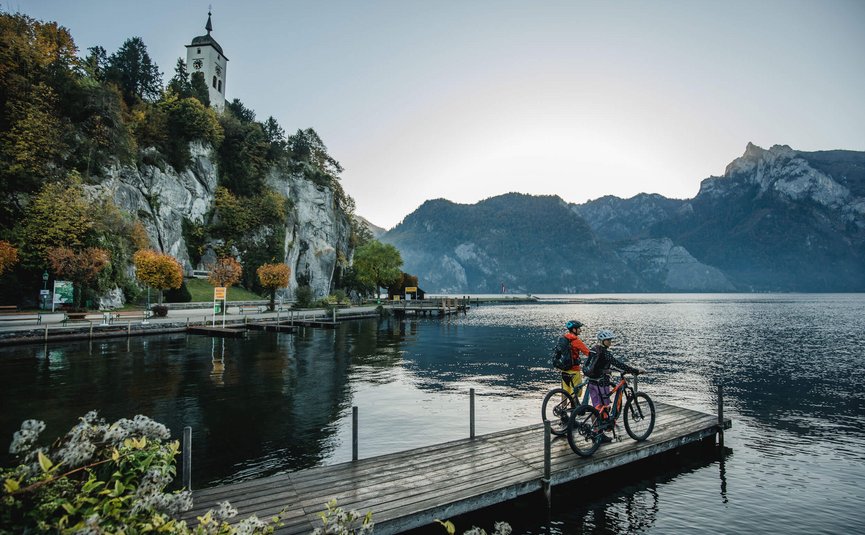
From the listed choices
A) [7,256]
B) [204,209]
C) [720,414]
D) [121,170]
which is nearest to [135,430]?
[720,414]

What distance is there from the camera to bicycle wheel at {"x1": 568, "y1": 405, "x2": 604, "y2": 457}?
11.1 m

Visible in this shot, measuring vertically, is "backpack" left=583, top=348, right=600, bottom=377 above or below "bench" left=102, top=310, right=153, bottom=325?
above

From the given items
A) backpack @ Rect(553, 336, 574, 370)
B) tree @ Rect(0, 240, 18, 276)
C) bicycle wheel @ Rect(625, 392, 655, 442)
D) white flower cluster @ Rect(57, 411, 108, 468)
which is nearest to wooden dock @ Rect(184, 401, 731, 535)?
bicycle wheel @ Rect(625, 392, 655, 442)

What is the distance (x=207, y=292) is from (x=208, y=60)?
5769cm

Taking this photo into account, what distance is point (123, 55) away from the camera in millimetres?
81750

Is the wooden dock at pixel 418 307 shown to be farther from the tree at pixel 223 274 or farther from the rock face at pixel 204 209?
the tree at pixel 223 274

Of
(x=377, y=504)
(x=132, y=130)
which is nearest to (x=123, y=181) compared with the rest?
(x=132, y=130)

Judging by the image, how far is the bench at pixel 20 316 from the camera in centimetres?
3979

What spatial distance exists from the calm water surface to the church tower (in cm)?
7664

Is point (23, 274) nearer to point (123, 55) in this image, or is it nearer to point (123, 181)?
point (123, 181)

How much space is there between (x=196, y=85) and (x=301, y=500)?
10366 centimetres

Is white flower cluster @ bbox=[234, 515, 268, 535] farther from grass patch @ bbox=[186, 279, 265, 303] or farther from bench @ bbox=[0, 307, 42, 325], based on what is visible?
grass patch @ bbox=[186, 279, 265, 303]

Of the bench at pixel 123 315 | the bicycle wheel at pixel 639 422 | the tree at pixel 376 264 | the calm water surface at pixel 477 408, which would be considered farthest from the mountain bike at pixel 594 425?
→ the tree at pixel 376 264

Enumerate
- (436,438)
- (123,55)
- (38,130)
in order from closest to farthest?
(436,438), (38,130), (123,55)
